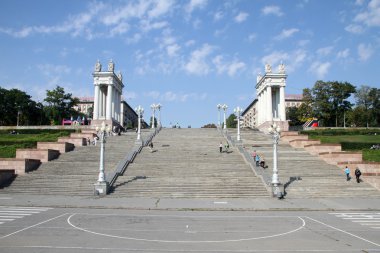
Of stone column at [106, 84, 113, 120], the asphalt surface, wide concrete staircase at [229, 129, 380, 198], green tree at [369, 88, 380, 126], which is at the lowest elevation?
the asphalt surface

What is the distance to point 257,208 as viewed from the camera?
2077cm

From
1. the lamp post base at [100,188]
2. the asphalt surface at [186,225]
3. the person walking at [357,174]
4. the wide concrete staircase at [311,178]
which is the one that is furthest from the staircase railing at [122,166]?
the person walking at [357,174]

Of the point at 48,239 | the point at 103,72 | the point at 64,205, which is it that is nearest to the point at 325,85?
the point at 103,72

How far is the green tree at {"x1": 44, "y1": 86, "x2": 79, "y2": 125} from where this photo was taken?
91812 millimetres

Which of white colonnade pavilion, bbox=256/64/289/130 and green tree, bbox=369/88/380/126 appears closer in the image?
white colonnade pavilion, bbox=256/64/289/130

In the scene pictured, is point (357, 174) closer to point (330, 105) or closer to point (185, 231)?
point (185, 231)

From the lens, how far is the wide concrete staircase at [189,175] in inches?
1025

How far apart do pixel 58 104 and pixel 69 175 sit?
68657mm

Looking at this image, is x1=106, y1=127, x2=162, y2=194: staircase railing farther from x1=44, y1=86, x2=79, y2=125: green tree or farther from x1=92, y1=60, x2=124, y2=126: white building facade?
x1=44, y1=86, x2=79, y2=125: green tree

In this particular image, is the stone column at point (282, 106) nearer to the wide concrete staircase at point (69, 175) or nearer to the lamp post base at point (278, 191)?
the wide concrete staircase at point (69, 175)

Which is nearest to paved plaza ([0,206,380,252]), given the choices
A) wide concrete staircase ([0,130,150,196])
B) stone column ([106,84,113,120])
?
wide concrete staircase ([0,130,150,196])

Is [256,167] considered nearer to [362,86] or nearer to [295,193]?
[295,193]

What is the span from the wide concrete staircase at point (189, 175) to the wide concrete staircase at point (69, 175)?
8.16 feet

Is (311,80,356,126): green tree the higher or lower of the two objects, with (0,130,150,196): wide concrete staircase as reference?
higher
